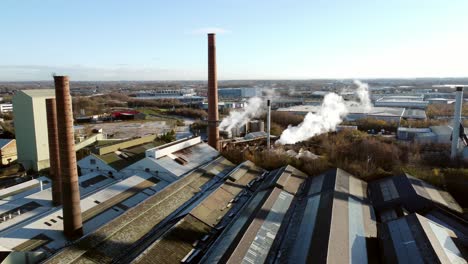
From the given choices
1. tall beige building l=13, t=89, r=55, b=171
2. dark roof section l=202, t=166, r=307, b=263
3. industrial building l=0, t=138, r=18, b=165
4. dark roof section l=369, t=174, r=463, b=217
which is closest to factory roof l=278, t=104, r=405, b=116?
dark roof section l=369, t=174, r=463, b=217

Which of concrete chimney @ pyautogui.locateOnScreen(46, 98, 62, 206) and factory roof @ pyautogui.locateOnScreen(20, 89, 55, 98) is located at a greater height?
factory roof @ pyautogui.locateOnScreen(20, 89, 55, 98)

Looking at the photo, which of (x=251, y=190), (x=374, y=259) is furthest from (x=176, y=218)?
(x=374, y=259)

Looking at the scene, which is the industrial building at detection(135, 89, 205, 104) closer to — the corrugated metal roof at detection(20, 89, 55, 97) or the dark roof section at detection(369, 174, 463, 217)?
the corrugated metal roof at detection(20, 89, 55, 97)

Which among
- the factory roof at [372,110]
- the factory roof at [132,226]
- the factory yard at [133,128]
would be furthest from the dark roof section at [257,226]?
the factory roof at [372,110]

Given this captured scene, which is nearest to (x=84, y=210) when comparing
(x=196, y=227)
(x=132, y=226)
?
(x=132, y=226)

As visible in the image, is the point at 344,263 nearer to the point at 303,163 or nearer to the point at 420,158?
the point at 303,163

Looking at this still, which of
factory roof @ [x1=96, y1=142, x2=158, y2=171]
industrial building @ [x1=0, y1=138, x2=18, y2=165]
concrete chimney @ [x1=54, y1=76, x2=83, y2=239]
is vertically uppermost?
concrete chimney @ [x1=54, y1=76, x2=83, y2=239]
